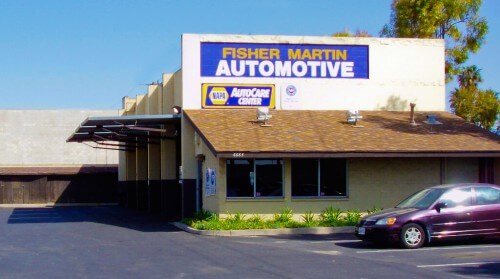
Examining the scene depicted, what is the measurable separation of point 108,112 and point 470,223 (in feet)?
130

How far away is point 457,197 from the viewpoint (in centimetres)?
1748

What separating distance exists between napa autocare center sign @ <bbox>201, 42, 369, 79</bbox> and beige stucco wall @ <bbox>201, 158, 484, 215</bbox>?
3.27 m

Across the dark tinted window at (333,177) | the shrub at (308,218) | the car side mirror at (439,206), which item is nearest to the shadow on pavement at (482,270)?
the car side mirror at (439,206)

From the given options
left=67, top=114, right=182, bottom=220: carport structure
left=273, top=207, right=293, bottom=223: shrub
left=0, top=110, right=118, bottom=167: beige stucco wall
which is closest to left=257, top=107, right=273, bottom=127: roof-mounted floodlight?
left=273, top=207, right=293, bottom=223: shrub

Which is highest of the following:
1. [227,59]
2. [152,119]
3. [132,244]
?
[227,59]

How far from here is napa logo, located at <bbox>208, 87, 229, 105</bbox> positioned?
26.5 meters

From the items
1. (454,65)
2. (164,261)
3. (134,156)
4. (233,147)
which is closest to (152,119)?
(233,147)

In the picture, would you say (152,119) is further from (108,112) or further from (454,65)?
(108,112)

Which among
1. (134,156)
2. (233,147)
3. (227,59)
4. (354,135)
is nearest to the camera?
(233,147)

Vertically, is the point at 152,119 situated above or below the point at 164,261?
above

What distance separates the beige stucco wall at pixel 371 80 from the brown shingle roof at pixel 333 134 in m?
0.57

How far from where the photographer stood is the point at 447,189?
1767 centimetres

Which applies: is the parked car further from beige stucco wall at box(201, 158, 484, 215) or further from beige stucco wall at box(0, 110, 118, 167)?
beige stucco wall at box(0, 110, 118, 167)

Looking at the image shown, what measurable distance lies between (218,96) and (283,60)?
281 cm
